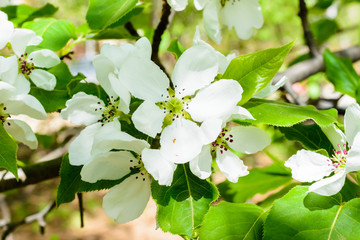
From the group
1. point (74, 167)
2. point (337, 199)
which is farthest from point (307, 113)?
point (74, 167)

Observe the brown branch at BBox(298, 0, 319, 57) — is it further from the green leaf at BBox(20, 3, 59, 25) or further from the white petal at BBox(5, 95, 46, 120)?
the white petal at BBox(5, 95, 46, 120)

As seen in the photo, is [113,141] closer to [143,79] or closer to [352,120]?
[143,79]

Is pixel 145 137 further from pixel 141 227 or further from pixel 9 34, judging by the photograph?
pixel 141 227

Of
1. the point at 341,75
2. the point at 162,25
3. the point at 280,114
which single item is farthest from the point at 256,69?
the point at 341,75

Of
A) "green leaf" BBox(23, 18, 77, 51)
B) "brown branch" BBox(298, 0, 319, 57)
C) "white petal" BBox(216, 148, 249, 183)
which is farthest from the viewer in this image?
"brown branch" BBox(298, 0, 319, 57)

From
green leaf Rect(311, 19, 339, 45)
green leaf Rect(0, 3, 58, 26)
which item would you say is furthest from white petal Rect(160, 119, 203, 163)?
green leaf Rect(311, 19, 339, 45)

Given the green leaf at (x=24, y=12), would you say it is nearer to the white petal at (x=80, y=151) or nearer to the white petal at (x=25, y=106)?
the white petal at (x=25, y=106)
